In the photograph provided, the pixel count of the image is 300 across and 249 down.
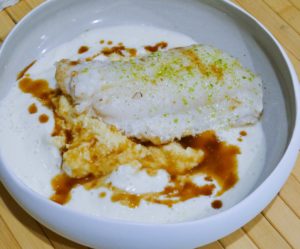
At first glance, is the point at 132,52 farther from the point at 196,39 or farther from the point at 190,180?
the point at 190,180

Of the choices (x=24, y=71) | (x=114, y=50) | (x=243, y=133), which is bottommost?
(x=243, y=133)

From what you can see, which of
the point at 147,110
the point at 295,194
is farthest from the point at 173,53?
the point at 295,194

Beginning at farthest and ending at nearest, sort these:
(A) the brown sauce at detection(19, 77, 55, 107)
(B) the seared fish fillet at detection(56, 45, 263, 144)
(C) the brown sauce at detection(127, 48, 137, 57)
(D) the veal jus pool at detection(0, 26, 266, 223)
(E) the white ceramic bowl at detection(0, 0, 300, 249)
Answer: (C) the brown sauce at detection(127, 48, 137, 57), (A) the brown sauce at detection(19, 77, 55, 107), (B) the seared fish fillet at detection(56, 45, 263, 144), (D) the veal jus pool at detection(0, 26, 266, 223), (E) the white ceramic bowl at detection(0, 0, 300, 249)

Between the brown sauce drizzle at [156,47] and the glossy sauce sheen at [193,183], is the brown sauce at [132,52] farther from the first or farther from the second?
the glossy sauce sheen at [193,183]

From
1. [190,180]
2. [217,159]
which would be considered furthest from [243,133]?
[190,180]

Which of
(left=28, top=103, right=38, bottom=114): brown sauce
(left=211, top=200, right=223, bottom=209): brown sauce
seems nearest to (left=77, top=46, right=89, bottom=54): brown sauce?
(left=28, top=103, right=38, bottom=114): brown sauce

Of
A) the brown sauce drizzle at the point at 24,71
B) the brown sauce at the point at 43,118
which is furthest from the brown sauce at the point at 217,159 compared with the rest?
the brown sauce drizzle at the point at 24,71

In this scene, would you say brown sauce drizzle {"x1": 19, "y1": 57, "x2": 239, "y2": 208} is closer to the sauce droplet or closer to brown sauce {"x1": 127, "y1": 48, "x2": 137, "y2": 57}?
the sauce droplet

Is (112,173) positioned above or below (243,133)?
above
